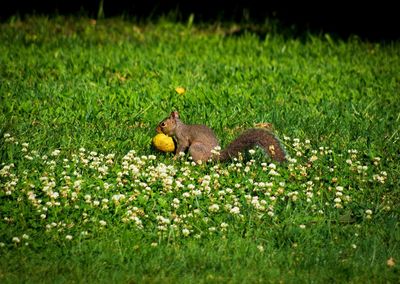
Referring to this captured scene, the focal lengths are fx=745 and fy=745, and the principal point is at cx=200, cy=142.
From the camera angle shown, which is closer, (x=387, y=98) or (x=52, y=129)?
(x=52, y=129)

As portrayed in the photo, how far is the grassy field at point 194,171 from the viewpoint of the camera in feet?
16.2

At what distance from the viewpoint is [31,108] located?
7695 mm

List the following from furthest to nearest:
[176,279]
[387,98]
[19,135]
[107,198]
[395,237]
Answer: [387,98], [19,135], [107,198], [395,237], [176,279]

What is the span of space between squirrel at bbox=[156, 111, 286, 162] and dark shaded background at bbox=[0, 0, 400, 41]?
17.3 feet

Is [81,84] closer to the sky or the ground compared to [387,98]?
closer to the ground

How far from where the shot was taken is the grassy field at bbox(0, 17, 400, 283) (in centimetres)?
495

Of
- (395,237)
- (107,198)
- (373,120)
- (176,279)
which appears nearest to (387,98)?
(373,120)

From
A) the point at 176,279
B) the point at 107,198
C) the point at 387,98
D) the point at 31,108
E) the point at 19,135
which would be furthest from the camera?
the point at 387,98

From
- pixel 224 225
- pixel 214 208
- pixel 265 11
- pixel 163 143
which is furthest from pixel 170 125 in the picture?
pixel 265 11

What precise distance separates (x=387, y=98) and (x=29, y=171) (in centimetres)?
440

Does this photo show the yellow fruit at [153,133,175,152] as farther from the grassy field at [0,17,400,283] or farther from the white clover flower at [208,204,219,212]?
the white clover flower at [208,204,219,212]

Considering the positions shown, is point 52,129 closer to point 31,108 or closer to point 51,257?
point 31,108

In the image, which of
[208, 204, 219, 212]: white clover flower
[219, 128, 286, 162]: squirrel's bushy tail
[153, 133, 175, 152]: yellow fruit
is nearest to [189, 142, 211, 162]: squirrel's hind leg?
[219, 128, 286, 162]: squirrel's bushy tail

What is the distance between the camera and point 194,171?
6.30 m
